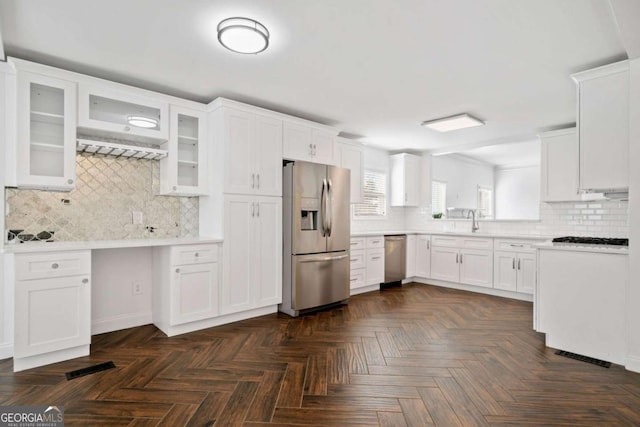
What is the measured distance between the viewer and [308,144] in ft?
14.3

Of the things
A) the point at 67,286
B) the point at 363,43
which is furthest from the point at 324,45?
the point at 67,286

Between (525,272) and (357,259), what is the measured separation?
7.67 ft

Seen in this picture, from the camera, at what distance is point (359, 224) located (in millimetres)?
5980

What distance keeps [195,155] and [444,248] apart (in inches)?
163

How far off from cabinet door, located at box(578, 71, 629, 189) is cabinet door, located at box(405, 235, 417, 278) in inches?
127

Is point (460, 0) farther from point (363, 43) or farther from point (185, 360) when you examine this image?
point (185, 360)

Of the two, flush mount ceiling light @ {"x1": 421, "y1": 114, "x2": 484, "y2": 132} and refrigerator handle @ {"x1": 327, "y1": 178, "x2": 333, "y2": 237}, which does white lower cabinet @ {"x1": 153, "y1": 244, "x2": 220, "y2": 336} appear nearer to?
refrigerator handle @ {"x1": 327, "y1": 178, "x2": 333, "y2": 237}

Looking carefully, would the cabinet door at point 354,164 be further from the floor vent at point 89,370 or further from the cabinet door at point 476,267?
the floor vent at point 89,370

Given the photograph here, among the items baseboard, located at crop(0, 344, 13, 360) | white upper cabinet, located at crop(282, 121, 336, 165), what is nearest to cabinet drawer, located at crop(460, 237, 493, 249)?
white upper cabinet, located at crop(282, 121, 336, 165)

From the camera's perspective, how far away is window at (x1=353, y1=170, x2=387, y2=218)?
604 centimetres

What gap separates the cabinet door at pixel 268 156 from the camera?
388cm

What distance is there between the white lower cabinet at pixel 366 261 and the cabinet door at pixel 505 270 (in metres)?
1.67

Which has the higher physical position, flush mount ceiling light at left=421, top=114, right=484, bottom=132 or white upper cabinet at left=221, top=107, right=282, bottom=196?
flush mount ceiling light at left=421, top=114, right=484, bottom=132

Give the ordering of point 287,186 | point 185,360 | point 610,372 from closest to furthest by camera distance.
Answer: point 610,372 → point 185,360 → point 287,186
